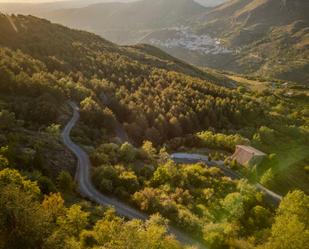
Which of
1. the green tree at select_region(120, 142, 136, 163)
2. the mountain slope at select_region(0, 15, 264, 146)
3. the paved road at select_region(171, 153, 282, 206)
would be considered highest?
the mountain slope at select_region(0, 15, 264, 146)

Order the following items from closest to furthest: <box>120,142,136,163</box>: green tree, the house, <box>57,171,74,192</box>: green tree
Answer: <box>57,171,74,192</box>: green tree
<box>120,142,136,163</box>: green tree
the house

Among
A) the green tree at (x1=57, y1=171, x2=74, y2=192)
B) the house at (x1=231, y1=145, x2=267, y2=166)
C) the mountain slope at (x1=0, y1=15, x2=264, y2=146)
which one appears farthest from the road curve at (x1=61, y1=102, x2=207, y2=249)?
the house at (x1=231, y1=145, x2=267, y2=166)

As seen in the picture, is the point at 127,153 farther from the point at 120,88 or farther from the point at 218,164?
the point at 120,88

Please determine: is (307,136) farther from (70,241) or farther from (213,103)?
(70,241)

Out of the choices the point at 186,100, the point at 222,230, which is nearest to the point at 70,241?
the point at 222,230

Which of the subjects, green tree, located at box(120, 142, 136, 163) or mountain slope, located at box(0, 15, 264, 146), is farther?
mountain slope, located at box(0, 15, 264, 146)

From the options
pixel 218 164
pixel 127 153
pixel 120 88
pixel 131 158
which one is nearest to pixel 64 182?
pixel 127 153

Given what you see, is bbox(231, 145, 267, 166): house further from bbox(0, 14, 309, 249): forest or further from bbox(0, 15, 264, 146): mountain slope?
bbox(0, 15, 264, 146): mountain slope

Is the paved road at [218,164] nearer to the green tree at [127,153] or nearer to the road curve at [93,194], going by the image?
the green tree at [127,153]
